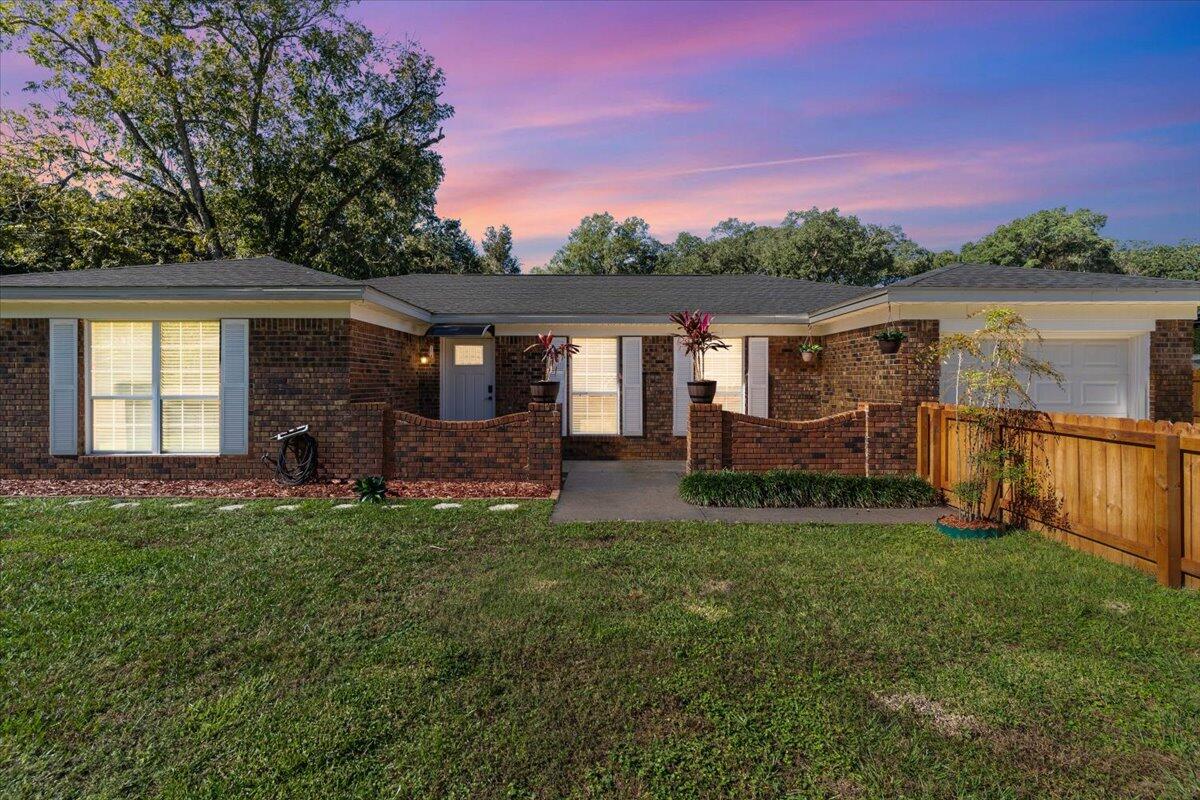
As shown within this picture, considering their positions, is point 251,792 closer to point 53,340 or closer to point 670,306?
point 53,340

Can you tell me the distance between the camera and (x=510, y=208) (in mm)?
17875

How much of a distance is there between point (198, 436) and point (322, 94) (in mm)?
16692

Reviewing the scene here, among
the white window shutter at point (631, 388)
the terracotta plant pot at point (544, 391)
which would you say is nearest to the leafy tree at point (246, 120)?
the white window shutter at point (631, 388)

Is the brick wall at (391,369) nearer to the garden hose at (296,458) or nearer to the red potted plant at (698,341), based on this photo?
the garden hose at (296,458)

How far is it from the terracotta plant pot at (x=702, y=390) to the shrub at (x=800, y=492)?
1493mm

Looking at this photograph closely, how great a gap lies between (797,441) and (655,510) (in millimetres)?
2572

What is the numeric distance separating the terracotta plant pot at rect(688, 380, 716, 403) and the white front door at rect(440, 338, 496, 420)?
481cm

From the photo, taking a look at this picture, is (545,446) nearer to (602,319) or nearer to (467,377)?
(602,319)

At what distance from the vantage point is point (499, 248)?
151 ft

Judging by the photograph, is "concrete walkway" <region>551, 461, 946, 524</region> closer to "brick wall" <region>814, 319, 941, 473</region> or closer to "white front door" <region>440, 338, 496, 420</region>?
"brick wall" <region>814, 319, 941, 473</region>

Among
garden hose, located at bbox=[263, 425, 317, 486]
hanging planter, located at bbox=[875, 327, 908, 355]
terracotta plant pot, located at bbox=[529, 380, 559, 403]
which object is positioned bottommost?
garden hose, located at bbox=[263, 425, 317, 486]

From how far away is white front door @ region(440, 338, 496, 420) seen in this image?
1151cm

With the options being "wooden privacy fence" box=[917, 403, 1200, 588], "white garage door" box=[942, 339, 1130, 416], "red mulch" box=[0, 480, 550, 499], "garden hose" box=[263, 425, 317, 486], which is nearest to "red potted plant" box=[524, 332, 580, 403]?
"red mulch" box=[0, 480, 550, 499]

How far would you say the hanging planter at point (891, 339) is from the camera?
792 centimetres
